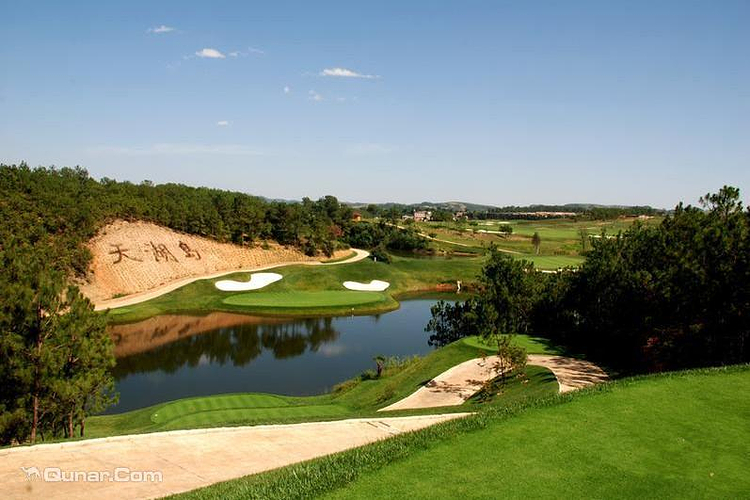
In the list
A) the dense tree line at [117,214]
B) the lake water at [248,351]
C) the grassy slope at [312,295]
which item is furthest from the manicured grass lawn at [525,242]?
the lake water at [248,351]

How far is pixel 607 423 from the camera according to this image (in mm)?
10273

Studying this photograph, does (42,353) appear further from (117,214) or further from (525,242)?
(525,242)

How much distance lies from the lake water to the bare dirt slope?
34.8ft

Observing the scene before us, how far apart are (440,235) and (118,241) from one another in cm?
7897

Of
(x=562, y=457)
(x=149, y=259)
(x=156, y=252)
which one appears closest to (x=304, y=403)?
(x=562, y=457)

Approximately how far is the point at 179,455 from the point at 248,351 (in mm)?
25656

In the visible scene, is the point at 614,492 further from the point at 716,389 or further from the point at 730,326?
the point at 730,326

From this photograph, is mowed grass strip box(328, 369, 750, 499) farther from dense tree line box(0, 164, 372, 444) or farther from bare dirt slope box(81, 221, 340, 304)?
bare dirt slope box(81, 221, 340, 304)

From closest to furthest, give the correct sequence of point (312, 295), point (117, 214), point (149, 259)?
point (312, 295) → point (149, 259) → point (117, 214)

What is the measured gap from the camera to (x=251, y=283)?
196 ft

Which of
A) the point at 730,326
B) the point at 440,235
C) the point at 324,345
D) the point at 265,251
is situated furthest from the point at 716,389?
the point at 440,235

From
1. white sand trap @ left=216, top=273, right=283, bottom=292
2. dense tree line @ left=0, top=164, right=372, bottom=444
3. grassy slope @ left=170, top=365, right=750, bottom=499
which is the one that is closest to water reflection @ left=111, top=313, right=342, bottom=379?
dense tree line @ left=0, top=164, right=372, bottom=444

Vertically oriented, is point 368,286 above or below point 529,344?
below

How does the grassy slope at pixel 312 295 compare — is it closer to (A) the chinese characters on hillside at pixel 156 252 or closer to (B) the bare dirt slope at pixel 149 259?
(B) the bare dirt slope at pixel 149 259
